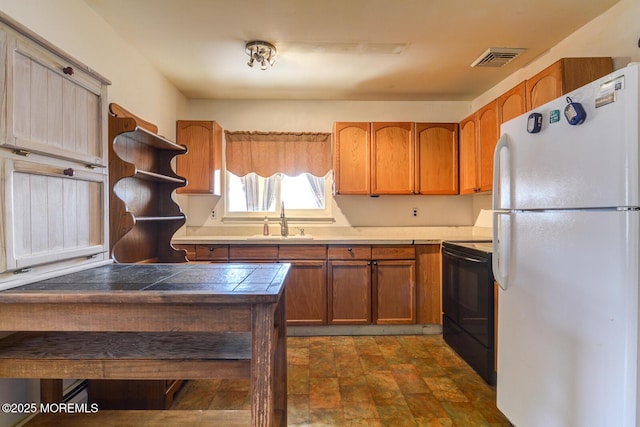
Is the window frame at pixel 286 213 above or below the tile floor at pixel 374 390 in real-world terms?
above

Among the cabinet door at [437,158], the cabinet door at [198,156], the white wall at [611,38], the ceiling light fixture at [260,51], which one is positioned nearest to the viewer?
the white wall at [611,38]

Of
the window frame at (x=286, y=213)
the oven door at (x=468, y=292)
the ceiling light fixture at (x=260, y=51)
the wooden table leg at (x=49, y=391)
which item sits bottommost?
the wooden table leg at (x=49, y=391)

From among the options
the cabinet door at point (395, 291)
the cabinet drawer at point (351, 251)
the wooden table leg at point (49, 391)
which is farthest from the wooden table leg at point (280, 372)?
the cabinet door at point (395, 291)

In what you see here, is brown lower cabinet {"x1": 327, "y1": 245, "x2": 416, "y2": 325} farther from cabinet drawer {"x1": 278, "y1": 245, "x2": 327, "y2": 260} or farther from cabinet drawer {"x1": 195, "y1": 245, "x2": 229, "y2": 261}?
cabinet drawer {"x1": 195, "y1": 245, "x2": 229, "y2": 261}

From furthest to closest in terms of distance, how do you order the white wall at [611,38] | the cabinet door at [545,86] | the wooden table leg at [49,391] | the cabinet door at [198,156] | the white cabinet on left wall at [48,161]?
the cabinet door at [198,156]
the cabinet door at [545,86]
the white wall at [611,38]
the wooden table leg at [49,391]
the white cabinet on left wall at [48,161]

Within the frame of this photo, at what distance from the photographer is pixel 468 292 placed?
Answer: 2445mm

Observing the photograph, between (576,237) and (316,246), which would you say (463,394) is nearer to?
(576,237)

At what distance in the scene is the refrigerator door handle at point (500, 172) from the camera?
1.64 m

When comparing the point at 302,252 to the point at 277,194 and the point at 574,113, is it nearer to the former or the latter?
the point at 277,194

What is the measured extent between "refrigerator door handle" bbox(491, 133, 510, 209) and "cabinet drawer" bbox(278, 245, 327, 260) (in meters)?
1.65

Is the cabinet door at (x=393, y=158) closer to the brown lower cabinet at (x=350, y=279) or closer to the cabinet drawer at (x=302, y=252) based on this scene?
the brown lower cabinet at (x=350, y=279)

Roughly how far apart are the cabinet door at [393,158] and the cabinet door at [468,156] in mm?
505

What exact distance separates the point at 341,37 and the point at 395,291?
2.26m

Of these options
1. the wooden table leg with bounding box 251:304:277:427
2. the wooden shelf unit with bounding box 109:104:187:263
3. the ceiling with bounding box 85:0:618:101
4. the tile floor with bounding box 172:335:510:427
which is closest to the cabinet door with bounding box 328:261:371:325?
the tile floor with bounding box 172:335:510:427
